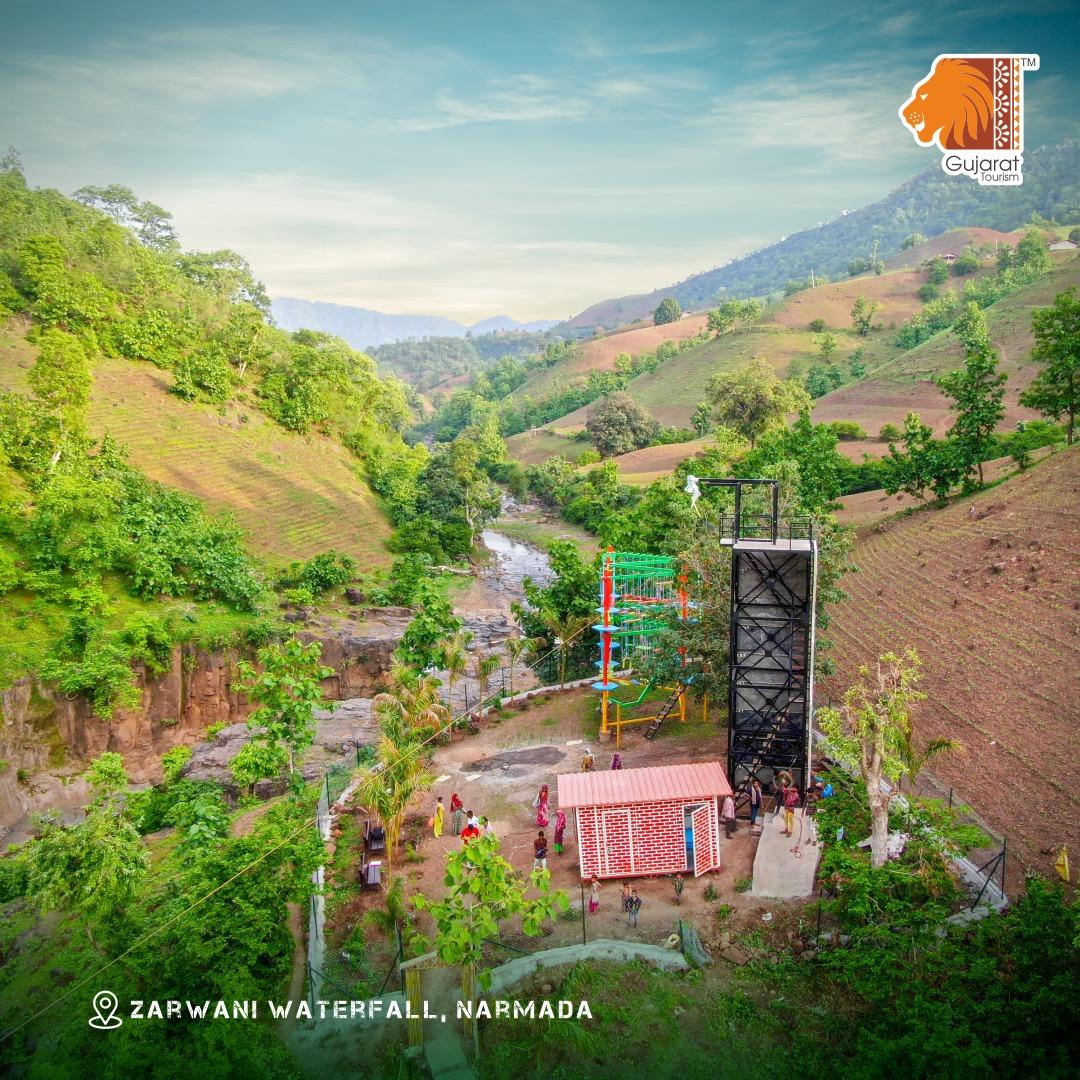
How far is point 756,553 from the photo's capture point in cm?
Answer: 1594

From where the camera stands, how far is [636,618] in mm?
23469

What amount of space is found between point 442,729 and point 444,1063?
407 inches

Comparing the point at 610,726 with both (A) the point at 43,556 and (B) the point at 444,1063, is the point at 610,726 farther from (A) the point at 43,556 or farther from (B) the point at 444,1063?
(A) the point at 43,556

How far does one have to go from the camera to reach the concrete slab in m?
13.5

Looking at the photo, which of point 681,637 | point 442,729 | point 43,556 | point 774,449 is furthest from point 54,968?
point 774,449

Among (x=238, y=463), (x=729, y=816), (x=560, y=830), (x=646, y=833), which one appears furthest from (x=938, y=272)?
(x=646, y=833)

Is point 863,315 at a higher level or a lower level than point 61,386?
higher

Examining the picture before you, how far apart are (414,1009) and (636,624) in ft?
48.7

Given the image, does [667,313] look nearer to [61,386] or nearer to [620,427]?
[620,427]

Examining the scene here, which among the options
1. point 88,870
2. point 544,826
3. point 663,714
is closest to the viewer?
point 88,870

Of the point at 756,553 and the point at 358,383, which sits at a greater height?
the point at 358,383

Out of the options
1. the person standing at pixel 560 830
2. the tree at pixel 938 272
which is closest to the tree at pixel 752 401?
the person standing at pixel 560 830

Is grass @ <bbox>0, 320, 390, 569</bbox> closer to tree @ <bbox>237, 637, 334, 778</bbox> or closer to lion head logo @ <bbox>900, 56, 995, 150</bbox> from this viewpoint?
tree @ <bbox>237, 637, 334, 778</bbox>

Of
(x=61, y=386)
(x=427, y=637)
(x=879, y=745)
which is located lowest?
(x=427, y=637)
